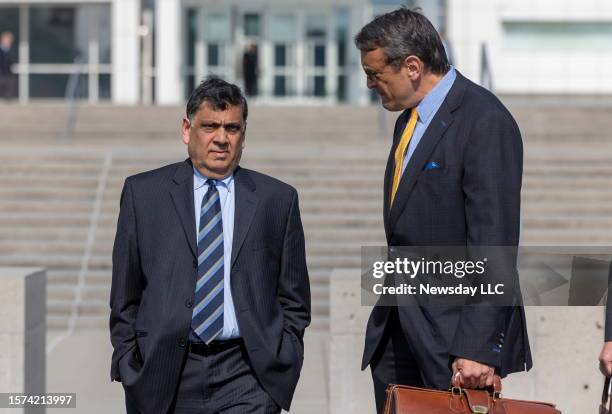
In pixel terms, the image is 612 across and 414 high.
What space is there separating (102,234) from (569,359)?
7175 millimetres

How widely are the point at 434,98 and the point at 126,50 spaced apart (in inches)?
1168

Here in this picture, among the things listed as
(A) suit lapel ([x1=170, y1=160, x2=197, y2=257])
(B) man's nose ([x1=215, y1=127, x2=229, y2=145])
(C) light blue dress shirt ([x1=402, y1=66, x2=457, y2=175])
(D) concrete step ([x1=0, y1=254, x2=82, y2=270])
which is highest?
(C) light blue dress shirt ([x1=402, y1=66, x2=457, y2=175])

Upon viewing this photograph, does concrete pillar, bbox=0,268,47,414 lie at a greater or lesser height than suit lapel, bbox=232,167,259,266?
lesser

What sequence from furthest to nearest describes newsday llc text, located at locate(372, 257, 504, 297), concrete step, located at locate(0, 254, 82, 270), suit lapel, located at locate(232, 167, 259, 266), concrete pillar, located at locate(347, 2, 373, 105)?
concrete pillar, located at locate(347, 2, 373, 105)
concrete step, located at locate(0, 254, 82, 270)
suit lapel, located at locate(232, 167, 259, 266)
newsday llc text, located at locate(372, 257, 504, 297)

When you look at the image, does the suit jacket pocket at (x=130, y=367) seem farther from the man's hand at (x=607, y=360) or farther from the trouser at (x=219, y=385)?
the man's hand at (x=607, y=360)

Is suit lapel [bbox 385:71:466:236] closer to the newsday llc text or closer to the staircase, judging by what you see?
the newsday llc text

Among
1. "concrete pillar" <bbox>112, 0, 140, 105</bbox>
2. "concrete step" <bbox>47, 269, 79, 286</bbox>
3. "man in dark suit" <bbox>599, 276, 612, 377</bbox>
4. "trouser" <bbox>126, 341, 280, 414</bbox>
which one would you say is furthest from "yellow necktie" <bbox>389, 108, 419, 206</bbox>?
"concrete pillar" <bbox>112, 0, 140, 105</bbox>

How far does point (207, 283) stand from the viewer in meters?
3.85

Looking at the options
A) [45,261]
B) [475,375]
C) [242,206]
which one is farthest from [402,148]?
[45,261]

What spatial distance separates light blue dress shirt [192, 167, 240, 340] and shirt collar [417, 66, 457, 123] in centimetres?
70

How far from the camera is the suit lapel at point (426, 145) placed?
147 inches

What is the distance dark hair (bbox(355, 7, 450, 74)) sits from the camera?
12.1 ft

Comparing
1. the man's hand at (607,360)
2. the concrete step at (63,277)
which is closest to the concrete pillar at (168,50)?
the concrete step at (63,277)

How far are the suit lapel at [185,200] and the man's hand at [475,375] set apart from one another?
0.98 m
